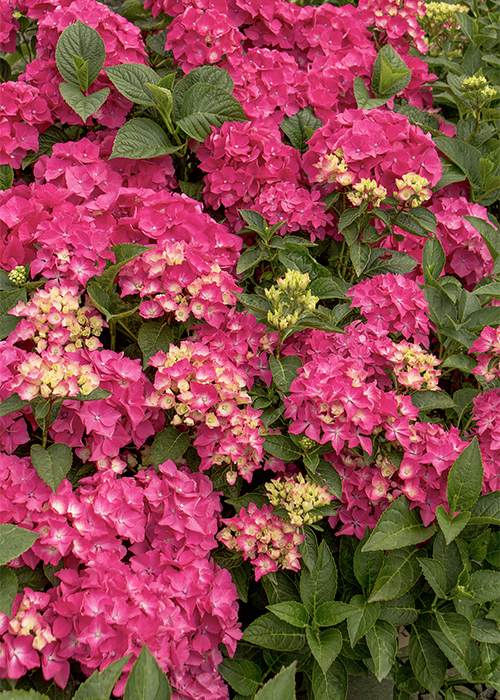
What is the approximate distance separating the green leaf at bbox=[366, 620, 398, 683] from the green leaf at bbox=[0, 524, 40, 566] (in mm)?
795

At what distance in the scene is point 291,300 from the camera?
5.25ft

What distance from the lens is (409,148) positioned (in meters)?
1.96

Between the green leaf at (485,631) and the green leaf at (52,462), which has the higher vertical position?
the green leaf at (52,462)

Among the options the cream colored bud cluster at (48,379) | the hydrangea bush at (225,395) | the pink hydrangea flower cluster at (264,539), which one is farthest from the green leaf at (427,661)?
the cream colored bud cluster at (48,379)

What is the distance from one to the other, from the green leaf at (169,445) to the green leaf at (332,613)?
50 centimetres

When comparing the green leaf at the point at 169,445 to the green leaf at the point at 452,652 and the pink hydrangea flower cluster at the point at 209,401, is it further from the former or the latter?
the green leaf at the point at 452,652

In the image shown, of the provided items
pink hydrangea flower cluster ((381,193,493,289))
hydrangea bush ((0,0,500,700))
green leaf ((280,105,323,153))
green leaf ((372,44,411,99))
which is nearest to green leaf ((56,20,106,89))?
hydrangea bush ((0,0,500,700))

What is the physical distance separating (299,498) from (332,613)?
279 millimetres

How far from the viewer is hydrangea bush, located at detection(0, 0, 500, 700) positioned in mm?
1381

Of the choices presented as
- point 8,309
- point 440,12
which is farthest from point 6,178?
point 440,12

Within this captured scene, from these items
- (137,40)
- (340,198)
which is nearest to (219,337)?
Result: (340,198)

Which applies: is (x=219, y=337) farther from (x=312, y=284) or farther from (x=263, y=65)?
(x=263, y=65)

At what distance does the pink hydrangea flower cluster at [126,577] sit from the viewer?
4.18ft

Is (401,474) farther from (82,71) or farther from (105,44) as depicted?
(105,44)
